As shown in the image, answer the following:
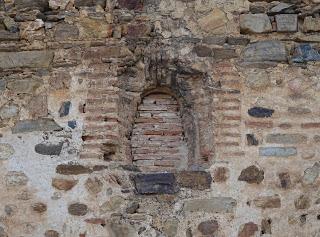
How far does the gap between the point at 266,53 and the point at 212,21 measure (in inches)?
18.8

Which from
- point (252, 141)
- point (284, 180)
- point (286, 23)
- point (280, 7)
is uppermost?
point (280, 7)

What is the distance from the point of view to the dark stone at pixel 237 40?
5.09 metres

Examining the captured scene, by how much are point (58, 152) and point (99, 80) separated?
2.04 ft

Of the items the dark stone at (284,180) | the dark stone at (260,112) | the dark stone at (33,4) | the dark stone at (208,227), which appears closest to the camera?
the dark stone at (208,227)

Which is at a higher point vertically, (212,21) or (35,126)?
(212,21)

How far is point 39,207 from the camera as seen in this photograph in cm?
486

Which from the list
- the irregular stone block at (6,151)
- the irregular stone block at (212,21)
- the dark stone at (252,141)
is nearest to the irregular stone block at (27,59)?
the irregular stone block at (6,151)

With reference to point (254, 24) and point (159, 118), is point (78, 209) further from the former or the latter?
point (254, 24)

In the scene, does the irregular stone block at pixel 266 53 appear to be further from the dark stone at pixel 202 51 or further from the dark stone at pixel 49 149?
the dark stone at pixel 49 149

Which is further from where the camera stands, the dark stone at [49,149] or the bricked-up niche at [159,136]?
the bricked-up niche at [159,136]

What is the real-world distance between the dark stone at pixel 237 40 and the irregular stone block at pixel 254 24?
6cm

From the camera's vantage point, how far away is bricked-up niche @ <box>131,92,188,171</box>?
16.6ft

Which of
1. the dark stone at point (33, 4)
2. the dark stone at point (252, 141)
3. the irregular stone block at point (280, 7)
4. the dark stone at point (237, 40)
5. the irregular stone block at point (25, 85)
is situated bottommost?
the dark stone at point (252, 141)

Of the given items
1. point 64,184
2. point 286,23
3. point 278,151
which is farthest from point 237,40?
point 64,184
